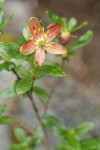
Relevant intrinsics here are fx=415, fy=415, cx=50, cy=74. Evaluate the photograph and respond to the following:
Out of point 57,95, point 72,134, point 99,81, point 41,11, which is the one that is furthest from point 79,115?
point 41,11

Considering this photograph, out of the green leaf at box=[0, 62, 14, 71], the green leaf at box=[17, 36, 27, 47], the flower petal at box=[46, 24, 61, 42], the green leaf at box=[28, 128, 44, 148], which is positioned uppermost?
the flower petal at box=[46, 24, 61, 42]

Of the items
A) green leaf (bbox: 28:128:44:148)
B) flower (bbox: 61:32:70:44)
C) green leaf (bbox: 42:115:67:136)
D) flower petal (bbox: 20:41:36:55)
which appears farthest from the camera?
green leaf (bbox: 28:128:44:148)

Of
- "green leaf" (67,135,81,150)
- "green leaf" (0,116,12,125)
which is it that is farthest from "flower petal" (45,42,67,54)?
"green leaf" (67,135,81,150)

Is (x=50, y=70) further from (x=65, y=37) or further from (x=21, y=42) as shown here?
(x=65, y=37)

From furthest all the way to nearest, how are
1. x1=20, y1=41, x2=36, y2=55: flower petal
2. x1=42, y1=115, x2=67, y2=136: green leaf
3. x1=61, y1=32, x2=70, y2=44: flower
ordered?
x1=42, y1=115, x2=67, y2=136: green leaf → x1=61, y1=32, x2=70, y2=44: flower → x1=20, y1=41, x2=36, y2=55: flower petal

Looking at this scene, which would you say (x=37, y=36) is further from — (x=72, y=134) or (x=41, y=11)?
(x=41, y=11)

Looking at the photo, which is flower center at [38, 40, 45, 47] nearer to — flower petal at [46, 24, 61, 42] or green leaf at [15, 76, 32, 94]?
flower petal at [46, 24, 61, 42]

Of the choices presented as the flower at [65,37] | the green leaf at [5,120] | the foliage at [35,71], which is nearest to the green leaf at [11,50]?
the foliage at [35,71]
